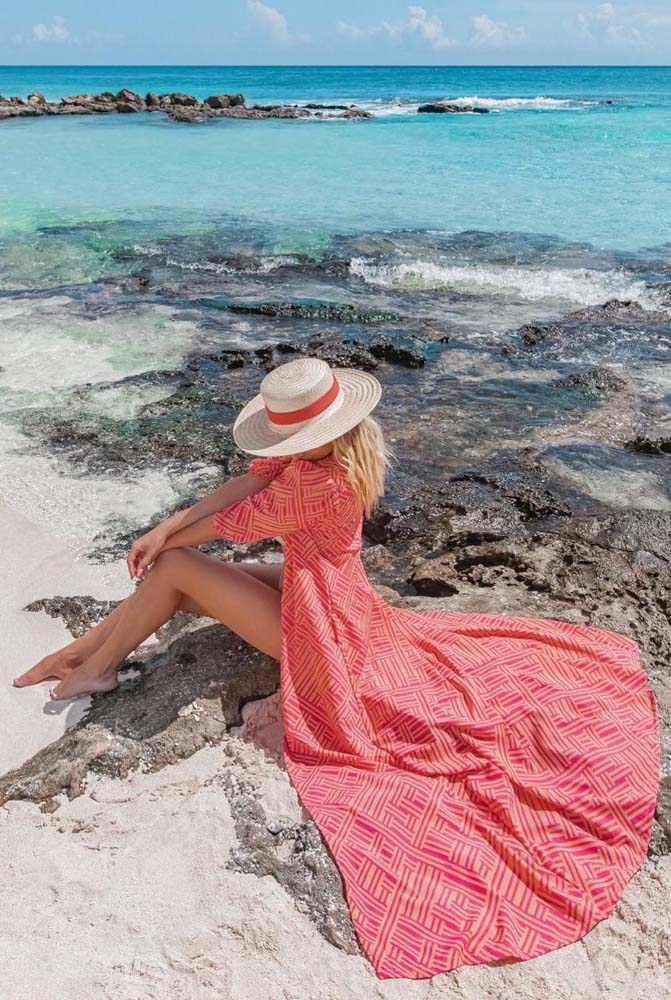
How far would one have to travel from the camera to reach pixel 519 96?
63.4m

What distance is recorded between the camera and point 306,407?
336cm

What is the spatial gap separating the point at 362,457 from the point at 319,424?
9.2 inches

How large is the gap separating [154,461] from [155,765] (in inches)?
143

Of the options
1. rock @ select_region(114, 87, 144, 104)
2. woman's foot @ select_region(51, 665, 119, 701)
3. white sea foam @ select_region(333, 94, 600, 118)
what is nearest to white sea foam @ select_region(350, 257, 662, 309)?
woman's foot @ select_region(51, 665, 119, 701)

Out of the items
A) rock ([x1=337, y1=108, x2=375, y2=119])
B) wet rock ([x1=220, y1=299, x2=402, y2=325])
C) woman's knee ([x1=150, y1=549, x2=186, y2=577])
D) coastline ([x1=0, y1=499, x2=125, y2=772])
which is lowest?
Answer: coastline ([x1=0, y1=499, x2=125, y2=772])

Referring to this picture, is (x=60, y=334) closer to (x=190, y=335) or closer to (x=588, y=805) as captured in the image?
(x=190, y=335)

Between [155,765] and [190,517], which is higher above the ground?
[190,517]

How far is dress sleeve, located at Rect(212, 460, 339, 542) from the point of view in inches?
133

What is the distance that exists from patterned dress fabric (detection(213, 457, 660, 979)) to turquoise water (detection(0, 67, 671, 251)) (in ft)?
39.3

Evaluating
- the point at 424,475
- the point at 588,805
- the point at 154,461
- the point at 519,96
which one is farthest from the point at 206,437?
the point at 519,96

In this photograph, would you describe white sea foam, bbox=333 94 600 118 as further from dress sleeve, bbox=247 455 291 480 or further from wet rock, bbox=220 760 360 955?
wet rock, bbox=220 760 360 955

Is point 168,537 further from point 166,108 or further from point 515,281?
point 166,108

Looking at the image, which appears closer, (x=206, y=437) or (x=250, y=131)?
(x=206, y=437)

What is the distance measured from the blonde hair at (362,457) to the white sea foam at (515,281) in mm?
9126
